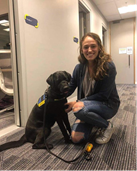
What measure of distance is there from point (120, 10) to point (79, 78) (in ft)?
→ 15.5

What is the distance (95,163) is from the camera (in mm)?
1054

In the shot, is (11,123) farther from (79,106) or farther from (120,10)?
(120,10)

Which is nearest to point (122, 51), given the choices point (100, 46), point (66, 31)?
point (66, 31)

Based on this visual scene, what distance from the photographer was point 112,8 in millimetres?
4902

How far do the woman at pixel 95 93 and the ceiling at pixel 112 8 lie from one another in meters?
3.64

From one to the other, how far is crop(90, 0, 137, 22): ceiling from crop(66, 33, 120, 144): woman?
364cm

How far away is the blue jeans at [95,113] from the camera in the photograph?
1.29 meters

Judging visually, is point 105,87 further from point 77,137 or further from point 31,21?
point 31,21

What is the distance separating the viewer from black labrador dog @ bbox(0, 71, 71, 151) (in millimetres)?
1250

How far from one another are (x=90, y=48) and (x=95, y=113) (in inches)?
24.6

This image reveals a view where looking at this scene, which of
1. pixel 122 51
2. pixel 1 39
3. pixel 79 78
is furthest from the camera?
pixel 122 51

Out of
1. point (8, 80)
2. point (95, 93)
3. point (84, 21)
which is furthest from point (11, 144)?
point (84, 21)

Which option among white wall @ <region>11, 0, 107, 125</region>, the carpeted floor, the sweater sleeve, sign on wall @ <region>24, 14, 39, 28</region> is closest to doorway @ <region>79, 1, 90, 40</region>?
white wall @ <region>11, 0, 107, 125</region>

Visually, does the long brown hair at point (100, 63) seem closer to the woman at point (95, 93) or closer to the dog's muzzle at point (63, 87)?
the woman at point (95, 93)
